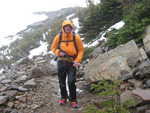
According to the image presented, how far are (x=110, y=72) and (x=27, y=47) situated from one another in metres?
66.0

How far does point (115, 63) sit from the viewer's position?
7.82 meters

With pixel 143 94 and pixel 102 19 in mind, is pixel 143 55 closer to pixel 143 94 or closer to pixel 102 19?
pixel 143 94

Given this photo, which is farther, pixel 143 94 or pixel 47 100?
pixel 47 100

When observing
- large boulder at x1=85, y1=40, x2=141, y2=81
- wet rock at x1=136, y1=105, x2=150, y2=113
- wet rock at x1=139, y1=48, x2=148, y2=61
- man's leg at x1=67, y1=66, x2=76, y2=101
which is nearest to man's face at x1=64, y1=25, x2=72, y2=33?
man's leg at x1=67, y1=66, x2=76, y2=101

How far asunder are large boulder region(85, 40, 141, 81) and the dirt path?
79cm

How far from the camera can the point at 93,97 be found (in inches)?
285

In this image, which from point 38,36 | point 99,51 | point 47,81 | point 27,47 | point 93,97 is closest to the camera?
point 93,97

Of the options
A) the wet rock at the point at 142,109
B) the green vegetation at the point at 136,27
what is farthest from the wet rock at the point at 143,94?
the green vegetation at the point at 136,27

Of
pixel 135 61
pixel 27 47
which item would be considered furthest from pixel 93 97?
→ pixel 27 47

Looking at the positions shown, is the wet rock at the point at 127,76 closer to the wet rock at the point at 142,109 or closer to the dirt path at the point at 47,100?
the dirt path at the point at 47,100

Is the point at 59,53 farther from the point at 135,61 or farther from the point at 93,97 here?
the point at 135,61

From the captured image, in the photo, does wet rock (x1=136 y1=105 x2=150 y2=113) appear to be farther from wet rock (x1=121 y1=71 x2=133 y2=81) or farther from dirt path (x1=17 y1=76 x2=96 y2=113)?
wet rock (x1=121 y1=71 x2=133 y2=81)

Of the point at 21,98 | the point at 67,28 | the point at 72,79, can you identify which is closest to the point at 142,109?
the point at 72,79

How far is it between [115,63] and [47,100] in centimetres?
254
